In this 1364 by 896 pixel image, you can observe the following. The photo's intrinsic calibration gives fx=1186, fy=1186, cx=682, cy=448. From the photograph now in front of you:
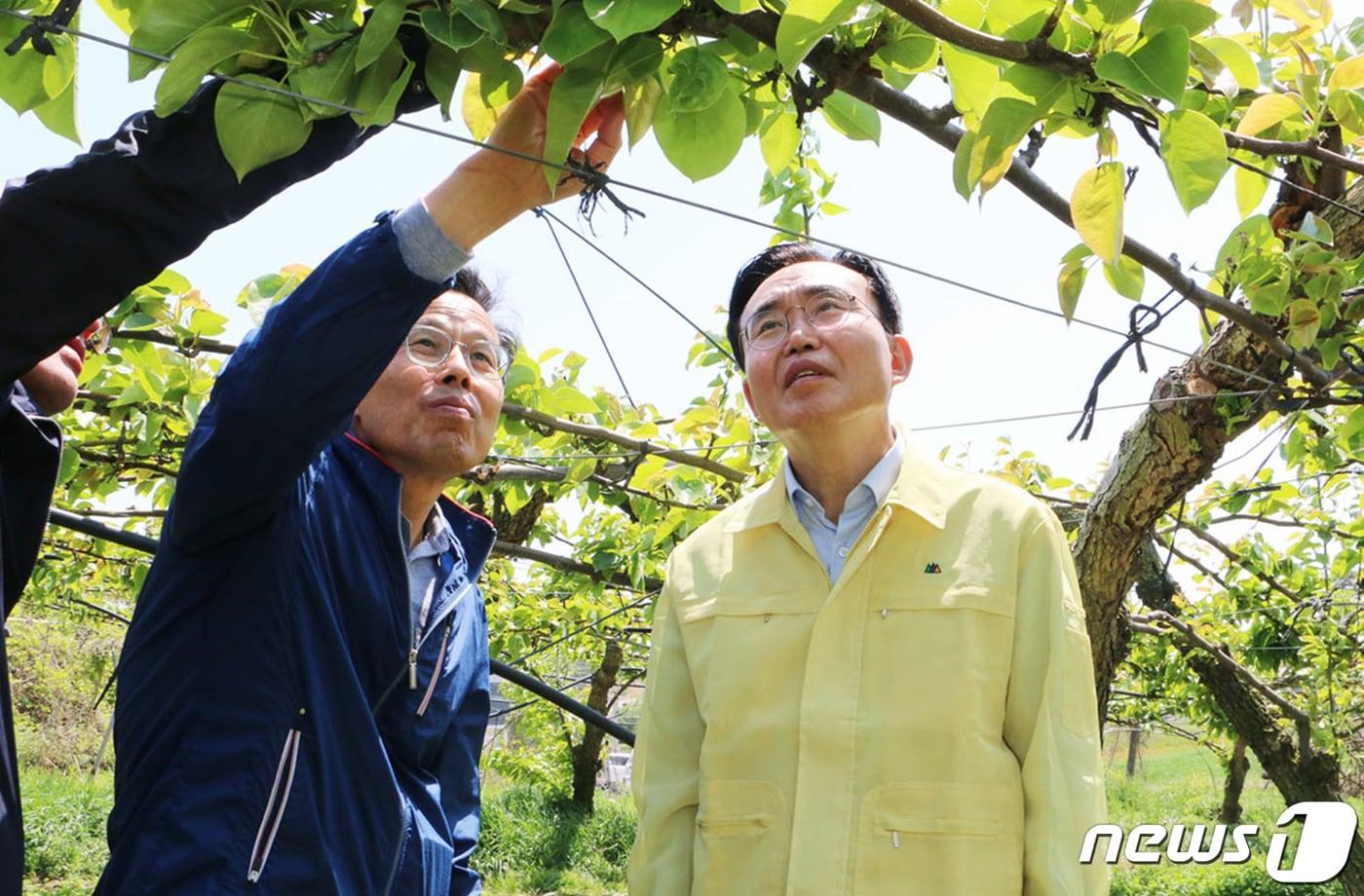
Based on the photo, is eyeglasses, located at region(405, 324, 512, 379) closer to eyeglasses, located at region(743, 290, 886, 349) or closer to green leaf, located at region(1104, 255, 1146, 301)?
eyeglasses, located at region(743, 290, 886, 349)

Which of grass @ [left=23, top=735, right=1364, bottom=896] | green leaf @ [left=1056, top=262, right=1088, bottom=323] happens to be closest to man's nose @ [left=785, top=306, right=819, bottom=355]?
green leaf @ [left=1056, top=262, right=1088, bottom=323]

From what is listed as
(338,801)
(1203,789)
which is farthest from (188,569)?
(1203,789)

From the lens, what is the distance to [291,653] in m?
1.14

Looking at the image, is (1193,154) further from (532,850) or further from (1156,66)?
(532,850)

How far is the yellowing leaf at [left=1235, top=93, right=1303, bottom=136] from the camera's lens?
113cm

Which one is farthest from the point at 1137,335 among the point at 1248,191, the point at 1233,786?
the point at 1233,786

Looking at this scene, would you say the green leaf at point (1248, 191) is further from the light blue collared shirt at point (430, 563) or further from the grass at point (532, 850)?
the grass at point (532, 850)

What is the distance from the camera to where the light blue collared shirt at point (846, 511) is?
1393mm

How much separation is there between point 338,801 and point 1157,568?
3.69 m

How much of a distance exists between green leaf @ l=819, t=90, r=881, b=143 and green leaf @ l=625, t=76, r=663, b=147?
177mm

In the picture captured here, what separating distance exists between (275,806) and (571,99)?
687 mm

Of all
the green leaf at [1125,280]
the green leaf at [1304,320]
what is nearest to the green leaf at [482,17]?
the green leaf at [1125,280]

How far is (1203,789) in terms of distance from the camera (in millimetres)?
16453

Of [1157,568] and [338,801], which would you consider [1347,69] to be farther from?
[1157,568]
